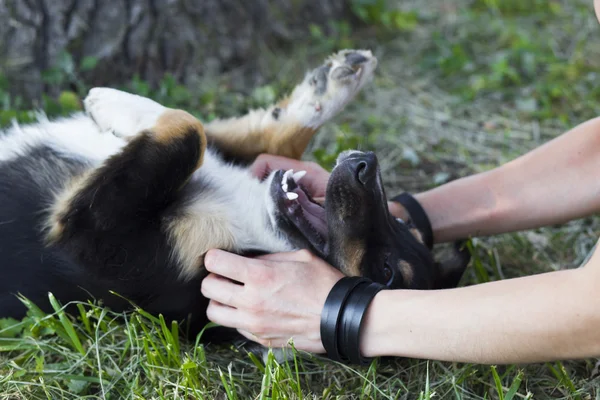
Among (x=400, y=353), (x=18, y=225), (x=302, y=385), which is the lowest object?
(x=302, y=385)

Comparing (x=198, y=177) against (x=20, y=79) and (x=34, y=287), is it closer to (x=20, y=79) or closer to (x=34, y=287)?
(x=34, y=287)

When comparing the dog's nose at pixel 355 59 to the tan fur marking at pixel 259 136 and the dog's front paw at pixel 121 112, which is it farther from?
the dog's front paw at pixel 121 112

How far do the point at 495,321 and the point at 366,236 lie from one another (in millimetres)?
861

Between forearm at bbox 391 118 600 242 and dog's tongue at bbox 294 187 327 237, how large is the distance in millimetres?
447

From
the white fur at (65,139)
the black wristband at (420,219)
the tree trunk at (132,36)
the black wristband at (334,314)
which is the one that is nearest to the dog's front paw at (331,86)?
the black wristband at (420,219)

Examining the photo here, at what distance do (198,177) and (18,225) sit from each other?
84 centimetres

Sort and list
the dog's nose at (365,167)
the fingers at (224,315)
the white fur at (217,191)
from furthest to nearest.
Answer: the white fur at (217,191)
the dog's nose at (365,167)
the fingers at (224,315)

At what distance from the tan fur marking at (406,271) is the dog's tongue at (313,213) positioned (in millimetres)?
402

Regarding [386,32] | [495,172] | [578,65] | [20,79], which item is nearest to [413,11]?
[386,32]

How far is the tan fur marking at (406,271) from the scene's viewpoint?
305 cm

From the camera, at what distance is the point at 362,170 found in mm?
2994

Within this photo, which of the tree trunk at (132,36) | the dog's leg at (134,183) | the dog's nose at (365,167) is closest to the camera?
the dog's leg at (134,183)

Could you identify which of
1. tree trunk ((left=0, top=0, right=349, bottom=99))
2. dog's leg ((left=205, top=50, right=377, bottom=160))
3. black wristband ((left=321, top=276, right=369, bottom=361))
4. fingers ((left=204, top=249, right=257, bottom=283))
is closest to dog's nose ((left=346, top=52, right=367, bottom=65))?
dog's leg ((left=205, top=50, right=377, bottom=160))

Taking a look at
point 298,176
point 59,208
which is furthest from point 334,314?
point 59,208
